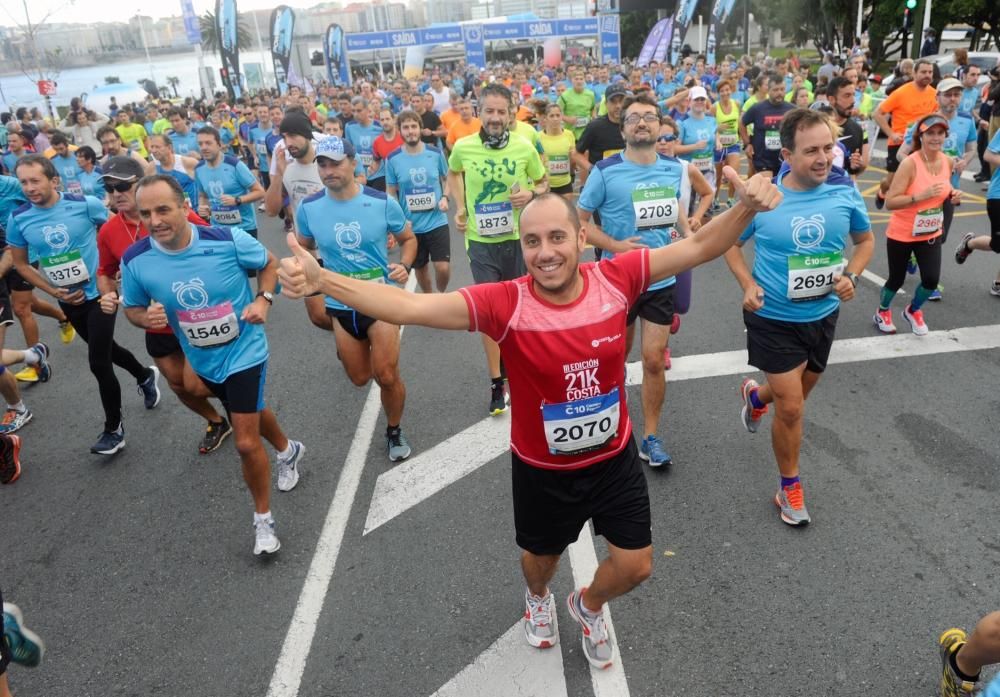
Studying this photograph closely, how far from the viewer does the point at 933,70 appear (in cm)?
937

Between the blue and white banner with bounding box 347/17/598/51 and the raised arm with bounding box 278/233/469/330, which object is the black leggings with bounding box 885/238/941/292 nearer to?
the raised arm with bounding box 278/233/469/330

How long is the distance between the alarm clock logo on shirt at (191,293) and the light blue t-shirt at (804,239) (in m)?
3.13

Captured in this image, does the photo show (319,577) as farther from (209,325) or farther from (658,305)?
(658,305)

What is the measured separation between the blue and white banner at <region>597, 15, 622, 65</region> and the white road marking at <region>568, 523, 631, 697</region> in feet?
133

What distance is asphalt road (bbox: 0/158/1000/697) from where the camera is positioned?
3.09 m

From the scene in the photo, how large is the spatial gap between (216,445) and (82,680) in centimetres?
226

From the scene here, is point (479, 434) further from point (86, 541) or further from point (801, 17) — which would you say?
point (801, 17)

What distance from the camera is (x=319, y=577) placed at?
376 centimetres

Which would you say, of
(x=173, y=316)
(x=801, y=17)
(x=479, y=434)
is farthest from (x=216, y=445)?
(x=801, y=17)

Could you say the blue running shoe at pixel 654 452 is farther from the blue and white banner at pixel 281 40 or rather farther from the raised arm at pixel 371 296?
the blue and white banner at pixel 281 40

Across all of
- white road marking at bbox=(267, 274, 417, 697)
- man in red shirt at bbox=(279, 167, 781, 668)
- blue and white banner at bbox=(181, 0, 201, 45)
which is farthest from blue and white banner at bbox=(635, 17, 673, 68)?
man in red shirt at bbox=(279, 167, 781, 668)

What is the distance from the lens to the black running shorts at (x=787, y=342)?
3809 millimetres

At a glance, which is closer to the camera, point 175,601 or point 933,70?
point 175,601

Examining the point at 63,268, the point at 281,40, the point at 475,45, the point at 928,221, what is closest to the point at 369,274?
the point at 63,268
